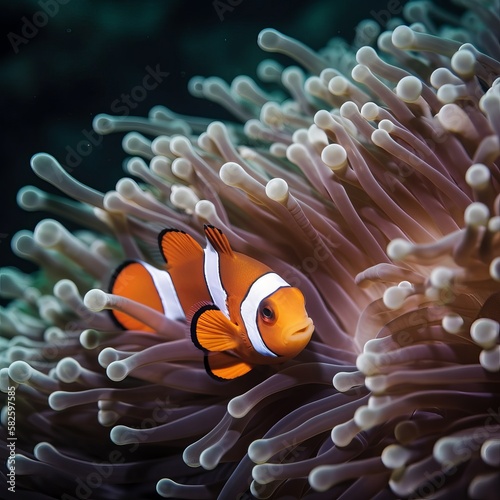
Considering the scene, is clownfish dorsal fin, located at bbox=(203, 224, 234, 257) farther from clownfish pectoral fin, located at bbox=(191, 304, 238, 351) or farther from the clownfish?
clownfish pectoral fin, located at bbox=(191, 304, 238, 351)

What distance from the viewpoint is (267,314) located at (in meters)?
1.12

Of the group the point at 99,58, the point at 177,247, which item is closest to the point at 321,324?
the point at 177,247

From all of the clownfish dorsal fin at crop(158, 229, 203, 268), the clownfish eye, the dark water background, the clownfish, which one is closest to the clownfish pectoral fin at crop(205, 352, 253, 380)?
the clownfish

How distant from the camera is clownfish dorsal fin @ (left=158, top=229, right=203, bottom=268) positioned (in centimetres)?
139

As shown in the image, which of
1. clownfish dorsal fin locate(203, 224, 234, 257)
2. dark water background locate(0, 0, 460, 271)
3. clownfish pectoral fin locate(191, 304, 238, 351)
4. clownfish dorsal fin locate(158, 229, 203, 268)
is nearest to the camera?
clownfish pectoral fin locate(191, 304, 238, 351)

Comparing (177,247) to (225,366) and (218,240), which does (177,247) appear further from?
(225,366)

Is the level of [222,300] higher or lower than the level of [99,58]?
lower

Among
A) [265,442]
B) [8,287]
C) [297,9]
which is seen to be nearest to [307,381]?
[265,442]

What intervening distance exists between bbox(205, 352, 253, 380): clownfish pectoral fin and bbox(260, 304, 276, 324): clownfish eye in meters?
0.15

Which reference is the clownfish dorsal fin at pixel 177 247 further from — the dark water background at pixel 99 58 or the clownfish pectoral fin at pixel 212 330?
the dark water background at pixel 99 58

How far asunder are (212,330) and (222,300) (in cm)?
11

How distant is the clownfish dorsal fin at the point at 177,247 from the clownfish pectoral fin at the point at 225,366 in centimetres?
28

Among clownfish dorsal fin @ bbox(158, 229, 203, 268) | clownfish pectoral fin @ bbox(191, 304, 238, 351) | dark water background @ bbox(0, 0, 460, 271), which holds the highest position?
dark water background @ bbox(0, 0, 460, 271)

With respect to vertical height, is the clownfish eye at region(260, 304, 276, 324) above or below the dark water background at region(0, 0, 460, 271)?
below
